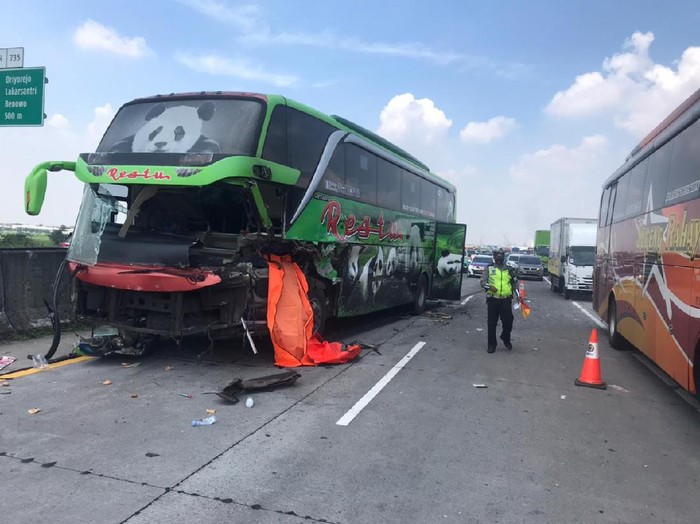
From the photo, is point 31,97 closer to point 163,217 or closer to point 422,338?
point 163,217

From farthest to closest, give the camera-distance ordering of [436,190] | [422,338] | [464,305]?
[464,305] → [436,190] → [422,338]

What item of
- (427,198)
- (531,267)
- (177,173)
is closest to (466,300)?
(427,198)

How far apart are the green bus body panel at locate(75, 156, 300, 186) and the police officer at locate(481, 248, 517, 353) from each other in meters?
4.32

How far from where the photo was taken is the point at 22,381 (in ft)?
21.4

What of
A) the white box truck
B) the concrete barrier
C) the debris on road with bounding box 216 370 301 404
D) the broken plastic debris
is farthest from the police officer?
the white box truck

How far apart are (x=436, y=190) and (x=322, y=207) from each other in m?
7.77

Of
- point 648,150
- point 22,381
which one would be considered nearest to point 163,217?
point 22,381

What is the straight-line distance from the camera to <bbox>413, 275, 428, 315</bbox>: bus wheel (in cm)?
1455

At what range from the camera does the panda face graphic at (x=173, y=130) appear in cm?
727

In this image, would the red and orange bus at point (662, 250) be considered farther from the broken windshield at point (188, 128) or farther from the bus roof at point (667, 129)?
the broken windshield at point (188, 128)

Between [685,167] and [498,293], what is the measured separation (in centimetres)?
382

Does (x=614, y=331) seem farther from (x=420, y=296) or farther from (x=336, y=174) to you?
(x=336, y=174)

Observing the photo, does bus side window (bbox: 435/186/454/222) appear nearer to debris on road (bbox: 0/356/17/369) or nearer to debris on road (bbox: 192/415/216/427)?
debris on road (bbox: 0/356/17/369)

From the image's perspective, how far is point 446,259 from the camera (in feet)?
51.8
